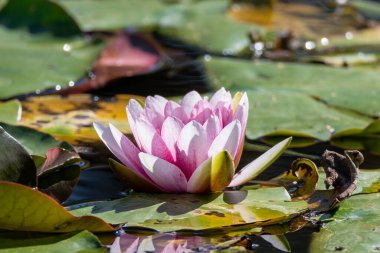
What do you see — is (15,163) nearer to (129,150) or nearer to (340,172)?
(129,150)

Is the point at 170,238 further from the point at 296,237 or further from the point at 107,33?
the point at 107,33

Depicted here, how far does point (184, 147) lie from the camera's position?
54.2 inches

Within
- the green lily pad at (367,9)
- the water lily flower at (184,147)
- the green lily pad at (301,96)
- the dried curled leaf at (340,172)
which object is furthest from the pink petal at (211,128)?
A: the green lily pad at (367,9)

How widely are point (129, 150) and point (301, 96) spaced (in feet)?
2.94

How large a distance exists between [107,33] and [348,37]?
1027 mm

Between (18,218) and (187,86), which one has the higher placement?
(18,218)

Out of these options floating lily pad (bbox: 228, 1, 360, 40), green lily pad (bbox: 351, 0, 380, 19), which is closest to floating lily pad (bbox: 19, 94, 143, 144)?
floating lily pad (bbox: 228, 1, 360, 40)

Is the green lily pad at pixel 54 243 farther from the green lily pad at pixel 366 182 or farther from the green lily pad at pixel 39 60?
the green lily pad at pixel 39 60

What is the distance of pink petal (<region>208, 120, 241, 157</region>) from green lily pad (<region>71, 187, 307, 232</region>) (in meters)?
0.09

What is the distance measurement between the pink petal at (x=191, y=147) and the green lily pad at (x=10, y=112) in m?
0.65

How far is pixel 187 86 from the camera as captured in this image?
253 cm

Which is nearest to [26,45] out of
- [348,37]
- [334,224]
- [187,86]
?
[187,86]

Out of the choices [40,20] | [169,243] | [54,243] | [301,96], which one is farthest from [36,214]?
[40,20]

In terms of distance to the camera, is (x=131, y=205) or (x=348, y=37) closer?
(x=131, y=205)
